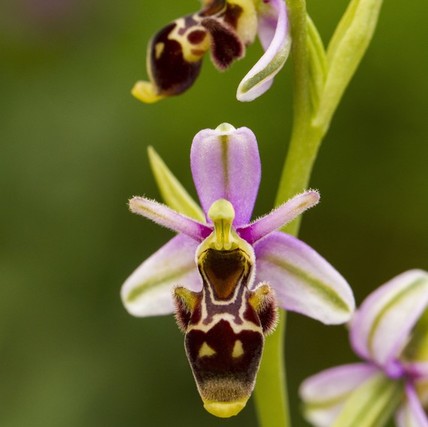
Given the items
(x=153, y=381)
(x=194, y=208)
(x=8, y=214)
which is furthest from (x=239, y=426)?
(x=194, y=208)

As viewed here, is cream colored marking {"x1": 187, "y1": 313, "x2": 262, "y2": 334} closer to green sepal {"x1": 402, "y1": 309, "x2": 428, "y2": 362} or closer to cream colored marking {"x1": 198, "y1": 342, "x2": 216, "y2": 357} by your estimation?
cream colored marking {"x1": 198, "y1": 342, "x2": 216, "y2": 357}

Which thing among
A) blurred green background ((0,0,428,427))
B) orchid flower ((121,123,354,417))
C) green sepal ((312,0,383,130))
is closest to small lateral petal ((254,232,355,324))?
orchid flower ((121,123,354,417))

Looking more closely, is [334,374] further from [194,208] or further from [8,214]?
[8,214]

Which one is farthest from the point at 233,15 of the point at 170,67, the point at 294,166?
the point at 294,166

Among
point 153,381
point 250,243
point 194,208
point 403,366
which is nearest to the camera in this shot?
point 250,243

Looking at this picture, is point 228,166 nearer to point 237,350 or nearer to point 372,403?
point 237,350
